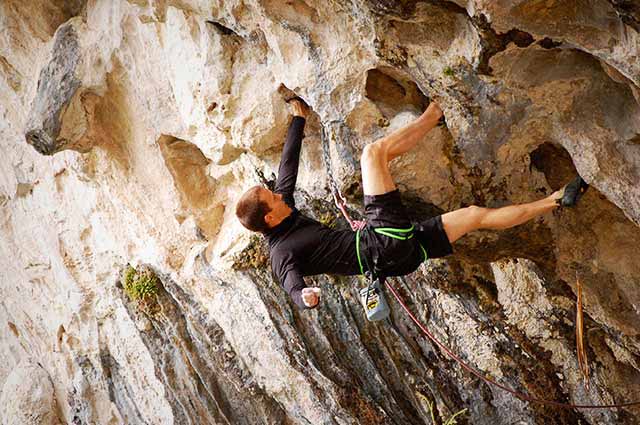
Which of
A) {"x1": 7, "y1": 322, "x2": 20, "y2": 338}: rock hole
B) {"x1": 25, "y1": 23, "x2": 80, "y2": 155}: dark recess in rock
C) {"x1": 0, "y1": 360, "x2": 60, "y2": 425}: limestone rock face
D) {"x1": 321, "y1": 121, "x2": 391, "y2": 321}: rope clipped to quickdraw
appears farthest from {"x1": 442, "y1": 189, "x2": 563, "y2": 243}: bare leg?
{"x1": 7, "y1": 322, "x2": 20, "y2": 338}: rock hole

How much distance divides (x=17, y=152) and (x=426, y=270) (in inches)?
211

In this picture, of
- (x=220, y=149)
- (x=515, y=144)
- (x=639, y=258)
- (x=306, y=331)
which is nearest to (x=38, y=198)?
(x=220, y=149)

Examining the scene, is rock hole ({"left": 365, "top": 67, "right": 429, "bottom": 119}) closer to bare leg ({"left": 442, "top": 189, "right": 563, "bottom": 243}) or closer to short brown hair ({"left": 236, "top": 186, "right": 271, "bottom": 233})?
bare leg ({"left": 442, "top": 189, "right": 563, "bottom": 243})

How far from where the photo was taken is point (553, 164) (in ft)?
18.0

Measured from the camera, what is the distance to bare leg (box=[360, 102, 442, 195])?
15.9 feet

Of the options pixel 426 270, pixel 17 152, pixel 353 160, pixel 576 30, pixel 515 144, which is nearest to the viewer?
pixel 576 30

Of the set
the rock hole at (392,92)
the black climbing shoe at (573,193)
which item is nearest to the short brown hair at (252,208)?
the rock hole at (392,92)

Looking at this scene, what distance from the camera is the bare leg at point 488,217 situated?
15.5 ft

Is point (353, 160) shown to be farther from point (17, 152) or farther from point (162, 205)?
point (17, 152)

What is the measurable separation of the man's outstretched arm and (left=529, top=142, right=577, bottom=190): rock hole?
1816 mm

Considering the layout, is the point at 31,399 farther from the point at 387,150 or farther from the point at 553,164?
the point at 553,164

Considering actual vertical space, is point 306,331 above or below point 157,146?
below

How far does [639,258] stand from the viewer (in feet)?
17.6

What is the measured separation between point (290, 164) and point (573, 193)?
207 centimetres
